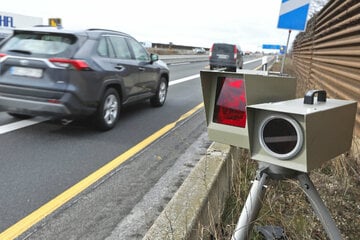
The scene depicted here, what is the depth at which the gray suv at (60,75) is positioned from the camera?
18.3 ft

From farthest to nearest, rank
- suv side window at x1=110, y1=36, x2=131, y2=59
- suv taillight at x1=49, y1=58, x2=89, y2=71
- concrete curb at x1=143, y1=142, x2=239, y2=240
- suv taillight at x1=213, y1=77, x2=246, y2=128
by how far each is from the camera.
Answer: suv side window at x1=110, y1=36, x2=131, y2=59 → suv taillight at x1=49, y1=58, x2=89, y2=71 → concrete curb at x1=143, y1=142, x2=239, y2=240 → suv taillight at x1=213, y1=77, x2=246, y2=128

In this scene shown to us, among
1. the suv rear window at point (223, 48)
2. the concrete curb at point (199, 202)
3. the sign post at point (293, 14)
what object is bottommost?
the concrete curb at point (199, 202)

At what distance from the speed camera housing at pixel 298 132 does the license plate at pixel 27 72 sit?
15.8 feet

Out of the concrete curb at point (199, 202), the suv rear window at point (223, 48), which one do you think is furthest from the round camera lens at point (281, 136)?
the suv rear window at point (223, 48)

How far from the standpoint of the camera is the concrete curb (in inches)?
95.9

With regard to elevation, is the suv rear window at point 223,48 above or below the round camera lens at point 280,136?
above

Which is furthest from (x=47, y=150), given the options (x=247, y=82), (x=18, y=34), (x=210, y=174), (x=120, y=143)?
(x=247, y=82)

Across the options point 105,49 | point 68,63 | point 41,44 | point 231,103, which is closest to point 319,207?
point 231,103

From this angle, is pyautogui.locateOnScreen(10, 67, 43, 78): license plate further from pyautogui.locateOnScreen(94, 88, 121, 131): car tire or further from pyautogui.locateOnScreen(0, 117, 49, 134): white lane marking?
pyautogui.locateOnScreen(94, 88, 121, 131): car tire

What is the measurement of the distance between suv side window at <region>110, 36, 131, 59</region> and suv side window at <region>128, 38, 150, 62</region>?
11.4 inches

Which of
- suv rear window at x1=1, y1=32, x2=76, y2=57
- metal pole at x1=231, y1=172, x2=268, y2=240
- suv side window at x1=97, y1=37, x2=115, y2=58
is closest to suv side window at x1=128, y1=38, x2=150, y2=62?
suv side window at x1=97, y1=37, x2=115, y2=58

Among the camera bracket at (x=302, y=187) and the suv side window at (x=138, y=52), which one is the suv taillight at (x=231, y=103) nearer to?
the camera bracket at (x=302, y=187)

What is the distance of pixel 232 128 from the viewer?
182 cm

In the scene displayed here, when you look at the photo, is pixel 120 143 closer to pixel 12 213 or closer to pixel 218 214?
pixel 12 213
